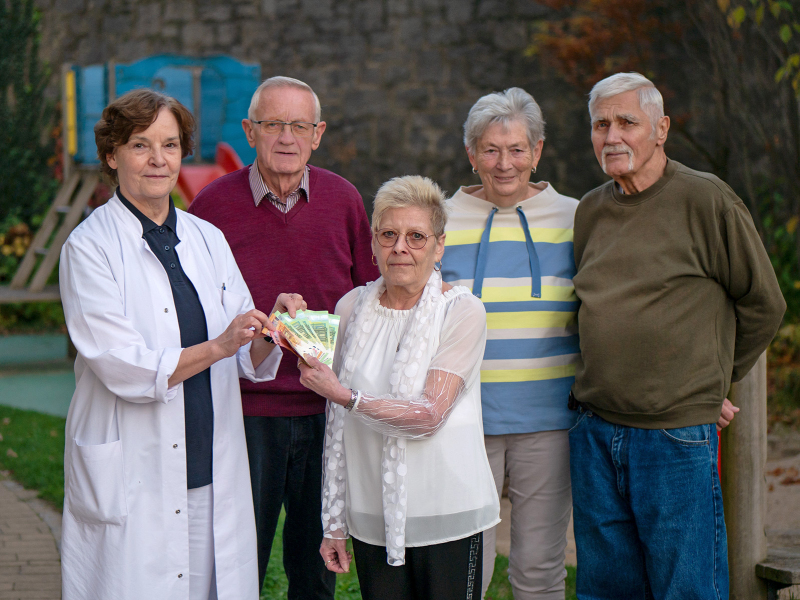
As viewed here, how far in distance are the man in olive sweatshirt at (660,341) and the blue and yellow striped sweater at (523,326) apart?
147 mm

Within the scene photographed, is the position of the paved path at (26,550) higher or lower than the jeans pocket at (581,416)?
lower

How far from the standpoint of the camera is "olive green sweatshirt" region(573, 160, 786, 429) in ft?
9.43

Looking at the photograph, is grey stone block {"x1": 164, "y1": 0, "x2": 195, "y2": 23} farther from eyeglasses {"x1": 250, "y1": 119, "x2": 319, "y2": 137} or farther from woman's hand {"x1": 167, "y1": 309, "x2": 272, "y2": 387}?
woman's hand {"x1": 167, "y1": 309, "x2": 272, "y2": 387}

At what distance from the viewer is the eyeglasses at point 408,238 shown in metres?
2.70

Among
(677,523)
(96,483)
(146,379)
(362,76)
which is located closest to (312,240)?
(146,379)

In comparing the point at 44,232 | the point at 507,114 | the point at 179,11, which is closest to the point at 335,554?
the point at 507,114

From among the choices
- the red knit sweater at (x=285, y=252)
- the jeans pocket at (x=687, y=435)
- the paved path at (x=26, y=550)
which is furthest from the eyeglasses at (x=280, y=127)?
the paved path at (x=26, y=550)

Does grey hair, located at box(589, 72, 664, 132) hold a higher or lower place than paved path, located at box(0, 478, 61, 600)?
higher

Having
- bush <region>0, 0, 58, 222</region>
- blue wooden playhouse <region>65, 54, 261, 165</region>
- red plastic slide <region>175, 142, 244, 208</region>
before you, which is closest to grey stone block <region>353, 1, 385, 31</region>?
blue wooden playhouse <region>65, 54, 261, 165</region>

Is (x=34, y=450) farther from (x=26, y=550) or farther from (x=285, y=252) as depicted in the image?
(x=285, y=252)

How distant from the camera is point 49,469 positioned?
6.12 metres

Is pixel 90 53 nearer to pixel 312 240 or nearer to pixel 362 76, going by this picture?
→ pixel 362 76

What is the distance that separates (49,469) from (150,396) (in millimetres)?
4080

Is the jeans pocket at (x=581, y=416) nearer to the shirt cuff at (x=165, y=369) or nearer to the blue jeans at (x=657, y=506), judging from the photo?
the blue jeans at (x=657, y=506)
